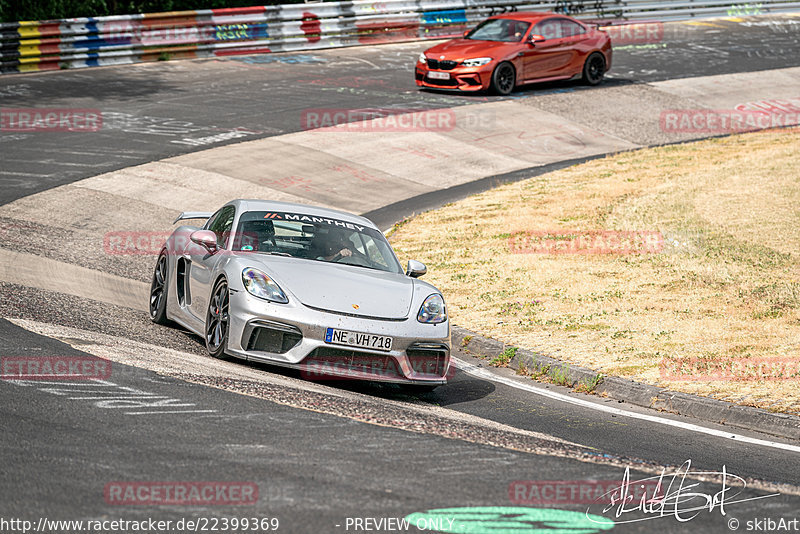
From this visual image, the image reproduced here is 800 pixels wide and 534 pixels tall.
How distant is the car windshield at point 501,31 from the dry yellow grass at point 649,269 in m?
5.13

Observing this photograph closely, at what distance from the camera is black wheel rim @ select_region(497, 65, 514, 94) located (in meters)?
24.8

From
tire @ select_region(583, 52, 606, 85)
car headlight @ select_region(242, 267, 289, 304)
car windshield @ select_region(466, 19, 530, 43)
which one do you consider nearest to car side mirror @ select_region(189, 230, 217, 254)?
car headlight @ select_region(242, 267, 289, 304)

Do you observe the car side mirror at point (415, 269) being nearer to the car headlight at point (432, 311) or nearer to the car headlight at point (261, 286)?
the car headlight at point (432, 311)

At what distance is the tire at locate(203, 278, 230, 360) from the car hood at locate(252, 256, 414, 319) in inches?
17.5

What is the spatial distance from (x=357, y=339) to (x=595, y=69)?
66.1ft

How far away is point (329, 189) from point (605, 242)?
546 cm

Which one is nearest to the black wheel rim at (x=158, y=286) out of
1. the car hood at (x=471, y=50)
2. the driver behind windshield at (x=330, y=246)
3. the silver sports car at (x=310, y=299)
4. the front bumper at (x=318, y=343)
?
the silver sports car at (x=310, y=299)

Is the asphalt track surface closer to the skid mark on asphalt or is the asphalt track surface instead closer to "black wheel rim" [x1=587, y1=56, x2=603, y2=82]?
the skid mark on asphalt

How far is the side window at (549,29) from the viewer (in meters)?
25.4

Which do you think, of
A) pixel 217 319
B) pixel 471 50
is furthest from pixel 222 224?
pixel 471 50

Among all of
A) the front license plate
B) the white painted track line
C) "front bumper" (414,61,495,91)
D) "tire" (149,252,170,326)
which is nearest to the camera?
the white painted track line

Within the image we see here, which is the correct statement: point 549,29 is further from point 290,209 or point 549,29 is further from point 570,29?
point 290,209

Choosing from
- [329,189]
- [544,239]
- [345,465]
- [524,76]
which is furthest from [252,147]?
[345,465]

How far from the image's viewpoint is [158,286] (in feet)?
34.4
